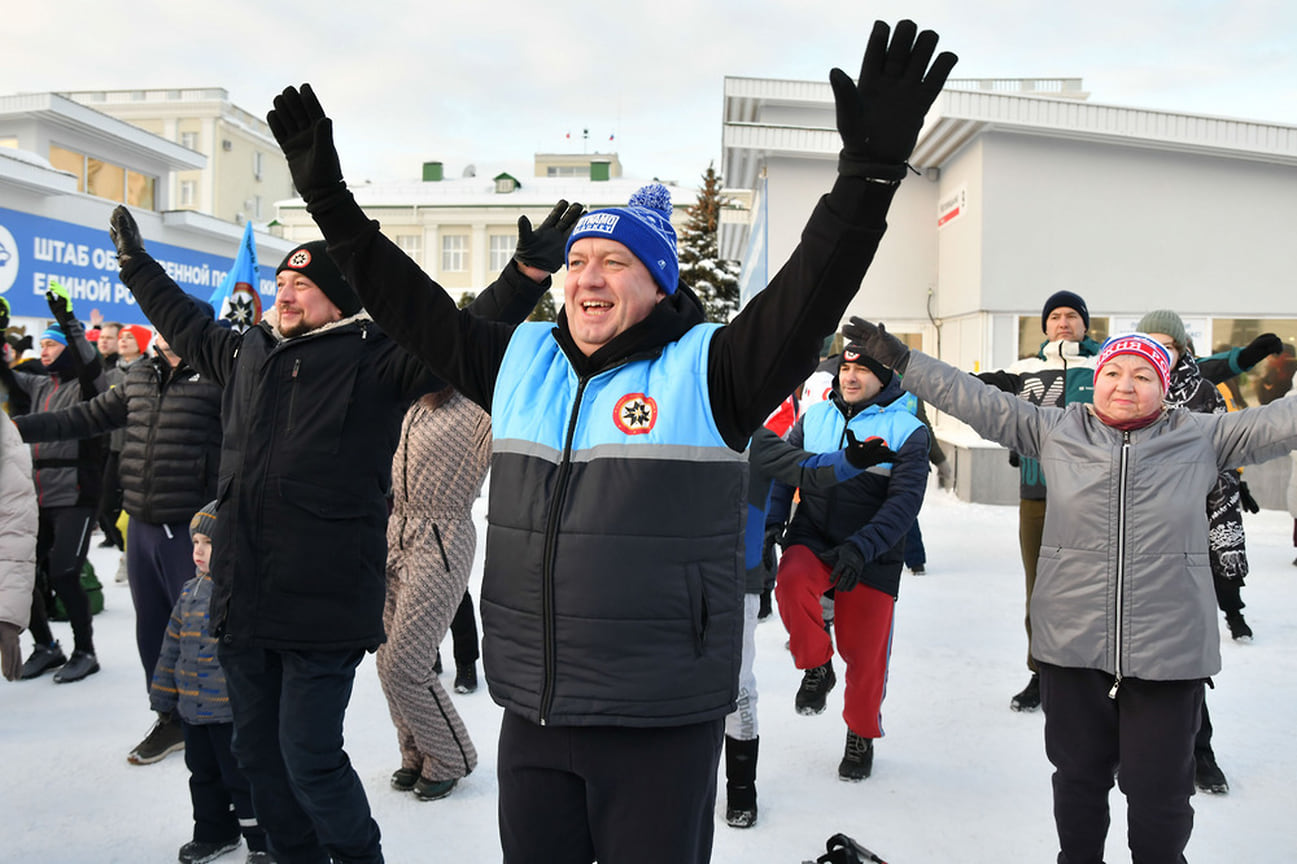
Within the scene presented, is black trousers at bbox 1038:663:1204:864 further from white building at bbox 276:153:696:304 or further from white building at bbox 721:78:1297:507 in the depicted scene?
white building at bbox 276:153:696:304

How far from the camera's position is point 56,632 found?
6.56m

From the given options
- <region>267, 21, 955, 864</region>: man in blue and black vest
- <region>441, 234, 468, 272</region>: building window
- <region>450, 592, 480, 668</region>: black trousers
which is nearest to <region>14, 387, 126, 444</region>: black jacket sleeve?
<region>450, 592, 480, 668</region>: black trousers

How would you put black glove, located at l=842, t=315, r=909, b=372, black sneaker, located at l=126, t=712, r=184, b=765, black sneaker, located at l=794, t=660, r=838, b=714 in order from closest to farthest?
black glove, located at l=842, t=315, r=909, b=372 < black sneaker, located at l=126, t=712, r=184, b=765 < black sneaker, located at l=794, t=660, r=838, b=714

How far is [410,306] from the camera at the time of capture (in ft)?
7.06

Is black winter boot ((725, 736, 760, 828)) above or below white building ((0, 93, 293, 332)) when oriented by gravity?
below

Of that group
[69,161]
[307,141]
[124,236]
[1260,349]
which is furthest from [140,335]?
[69,161]

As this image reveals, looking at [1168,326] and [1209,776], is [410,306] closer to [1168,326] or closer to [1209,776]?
[1209,776]

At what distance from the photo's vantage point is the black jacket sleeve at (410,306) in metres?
2.12

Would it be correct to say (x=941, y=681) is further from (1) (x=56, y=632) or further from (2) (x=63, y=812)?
(1) (x=56, y=632)

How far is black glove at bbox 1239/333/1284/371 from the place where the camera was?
13.2 feet

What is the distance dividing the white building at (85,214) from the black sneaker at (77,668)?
11664 mm

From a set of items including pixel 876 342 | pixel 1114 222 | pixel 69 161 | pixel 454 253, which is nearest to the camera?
pixel 876 342

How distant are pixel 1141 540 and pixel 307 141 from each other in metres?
2.59

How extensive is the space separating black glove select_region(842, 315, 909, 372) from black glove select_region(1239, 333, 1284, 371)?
6.30 feet
